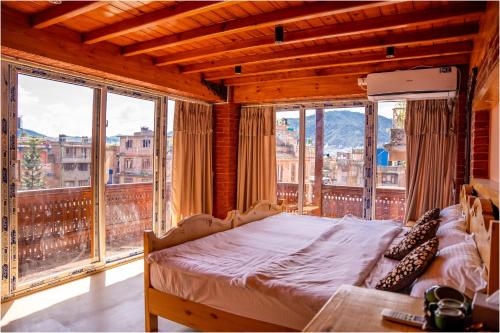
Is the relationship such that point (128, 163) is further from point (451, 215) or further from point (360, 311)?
point (360, 311)

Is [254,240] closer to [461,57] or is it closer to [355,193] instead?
[355,193]

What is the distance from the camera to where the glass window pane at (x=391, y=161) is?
4.16 meters

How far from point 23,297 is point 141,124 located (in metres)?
2.15

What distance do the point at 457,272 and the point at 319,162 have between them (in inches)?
126

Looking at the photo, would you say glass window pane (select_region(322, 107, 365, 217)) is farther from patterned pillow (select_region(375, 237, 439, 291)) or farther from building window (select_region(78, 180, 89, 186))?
building window (select_region(78, 180, 89, 186))

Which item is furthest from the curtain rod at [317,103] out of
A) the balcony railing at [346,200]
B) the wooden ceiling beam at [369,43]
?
the wooden ceiling beam at [369,43]

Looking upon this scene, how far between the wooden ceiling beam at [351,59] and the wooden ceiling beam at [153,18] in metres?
1.69

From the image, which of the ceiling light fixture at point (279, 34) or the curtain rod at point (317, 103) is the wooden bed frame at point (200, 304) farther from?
the curtain rod at point (317, 103)

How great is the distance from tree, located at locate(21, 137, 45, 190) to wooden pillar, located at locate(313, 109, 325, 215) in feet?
10.7

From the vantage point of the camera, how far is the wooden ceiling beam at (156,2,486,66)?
239cm

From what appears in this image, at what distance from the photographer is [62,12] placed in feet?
8.04

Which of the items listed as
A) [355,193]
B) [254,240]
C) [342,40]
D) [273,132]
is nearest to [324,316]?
[254,240]

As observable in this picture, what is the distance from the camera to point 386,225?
3.23 meters

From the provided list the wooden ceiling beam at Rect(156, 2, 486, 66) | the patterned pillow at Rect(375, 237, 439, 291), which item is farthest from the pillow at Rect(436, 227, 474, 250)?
the wooden ceiling beam at Rect(156, 2, 486, 66)
